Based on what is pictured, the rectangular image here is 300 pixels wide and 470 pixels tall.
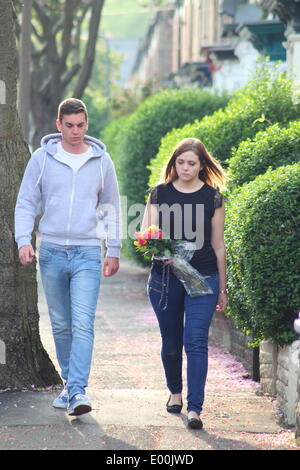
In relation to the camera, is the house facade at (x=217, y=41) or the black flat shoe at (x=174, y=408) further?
the house facade at (x=217, y=41)

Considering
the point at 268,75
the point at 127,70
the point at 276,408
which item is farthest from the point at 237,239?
the point at 127,70

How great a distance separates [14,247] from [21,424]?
1501 mm

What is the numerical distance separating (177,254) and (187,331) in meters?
0.51

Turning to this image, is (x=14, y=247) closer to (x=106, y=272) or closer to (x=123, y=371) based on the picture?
(x=106, y=272)

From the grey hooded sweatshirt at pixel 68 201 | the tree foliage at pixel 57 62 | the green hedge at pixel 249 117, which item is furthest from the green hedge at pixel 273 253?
the tree foliage at pixel 57 62

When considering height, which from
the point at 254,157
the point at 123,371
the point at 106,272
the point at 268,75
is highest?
the point at 268,75

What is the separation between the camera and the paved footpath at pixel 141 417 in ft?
20.2

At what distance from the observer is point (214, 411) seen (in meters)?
7.29

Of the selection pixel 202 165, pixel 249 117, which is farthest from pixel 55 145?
pixel 249 117

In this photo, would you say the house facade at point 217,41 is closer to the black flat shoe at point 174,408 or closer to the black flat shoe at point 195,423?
the black flat shoe at point 174,408

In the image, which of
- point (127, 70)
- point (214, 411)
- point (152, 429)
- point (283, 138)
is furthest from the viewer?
point (127, 70)

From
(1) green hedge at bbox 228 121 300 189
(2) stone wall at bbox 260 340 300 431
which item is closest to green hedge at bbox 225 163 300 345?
(2) stone wall at bbox 260 340 300 431

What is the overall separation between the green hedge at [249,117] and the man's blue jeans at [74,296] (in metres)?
Answer: 5.62
